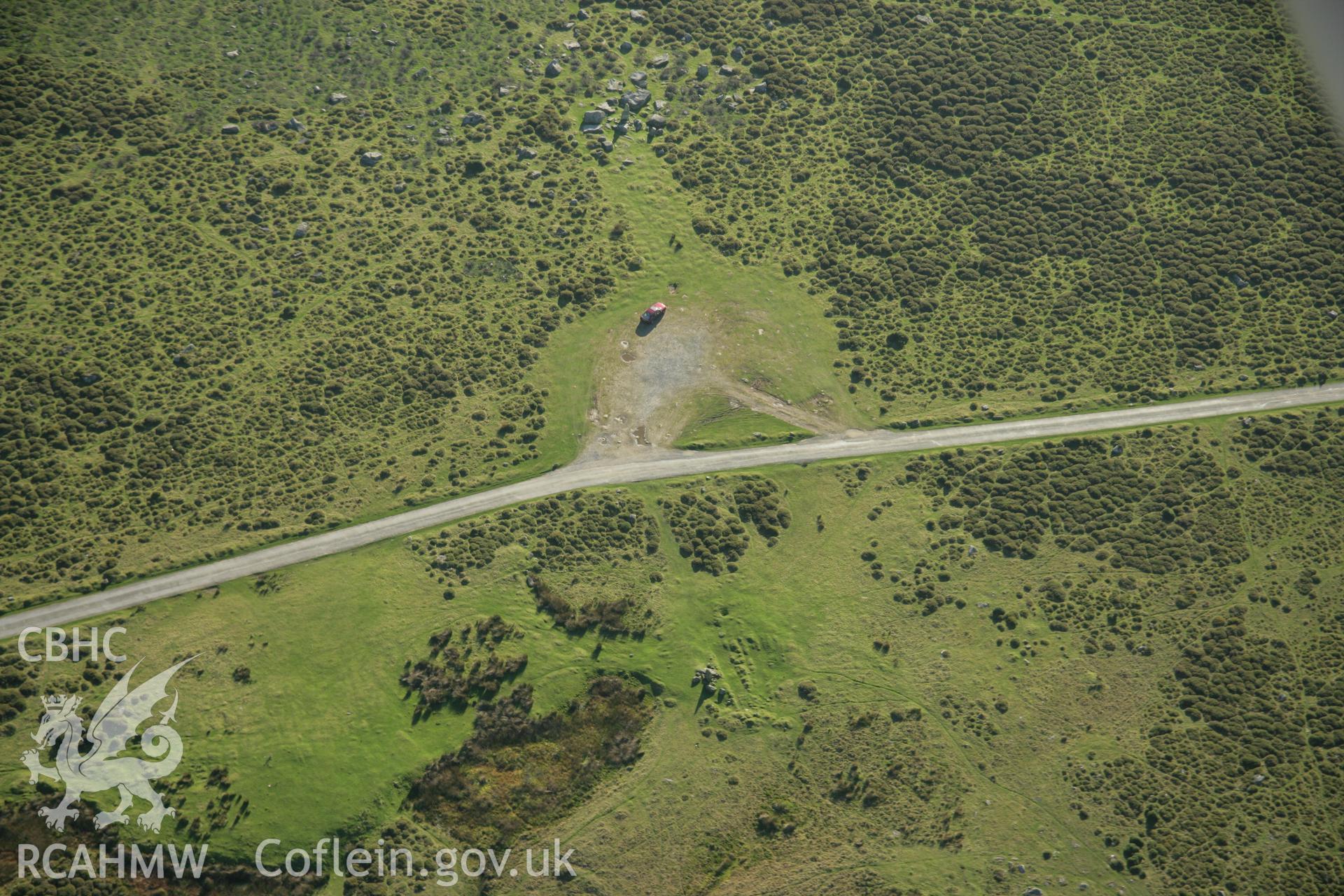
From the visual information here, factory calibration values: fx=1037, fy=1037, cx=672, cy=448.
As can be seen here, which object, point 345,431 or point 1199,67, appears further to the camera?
point 1199,67

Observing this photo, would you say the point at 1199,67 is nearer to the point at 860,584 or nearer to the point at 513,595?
the point at 860,584

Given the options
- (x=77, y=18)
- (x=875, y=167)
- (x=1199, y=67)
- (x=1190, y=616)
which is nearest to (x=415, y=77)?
(x=77, y=18)

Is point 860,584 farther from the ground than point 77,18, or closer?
closer

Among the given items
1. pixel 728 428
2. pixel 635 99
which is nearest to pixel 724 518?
pixel 728 428

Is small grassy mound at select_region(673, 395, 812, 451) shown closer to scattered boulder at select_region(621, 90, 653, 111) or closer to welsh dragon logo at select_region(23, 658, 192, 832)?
scattered boulder at select_region(621, 90, 653, 111)

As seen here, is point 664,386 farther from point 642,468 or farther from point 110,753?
point 110,753
